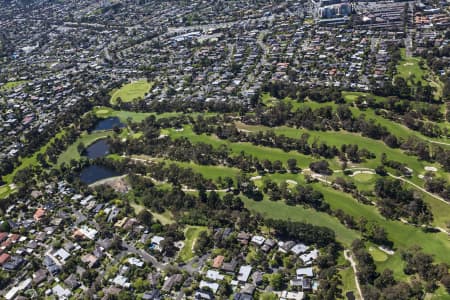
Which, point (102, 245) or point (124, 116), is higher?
point (124, 116)

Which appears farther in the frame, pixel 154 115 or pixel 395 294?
pixel 154 115

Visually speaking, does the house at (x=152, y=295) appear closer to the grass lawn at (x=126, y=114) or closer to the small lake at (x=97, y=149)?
the small lake at (x=97, y=149)

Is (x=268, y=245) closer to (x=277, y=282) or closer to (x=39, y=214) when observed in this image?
(x=277, y=282)

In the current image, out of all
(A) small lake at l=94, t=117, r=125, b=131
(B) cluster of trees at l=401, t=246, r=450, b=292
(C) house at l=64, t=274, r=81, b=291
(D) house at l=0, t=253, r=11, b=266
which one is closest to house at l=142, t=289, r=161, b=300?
(C) house at l=64, t=274, r=81, b=291

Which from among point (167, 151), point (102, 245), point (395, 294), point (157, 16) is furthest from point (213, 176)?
point (157, 16)

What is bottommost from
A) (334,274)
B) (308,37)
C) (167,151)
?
(334,274)

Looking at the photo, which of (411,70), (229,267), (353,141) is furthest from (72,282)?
(411,70)

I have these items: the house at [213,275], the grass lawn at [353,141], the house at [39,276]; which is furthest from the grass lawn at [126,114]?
the house at [213,275]

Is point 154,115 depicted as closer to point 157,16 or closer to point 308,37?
point 308,37

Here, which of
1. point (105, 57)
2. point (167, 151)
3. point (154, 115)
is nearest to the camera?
point (167, 151)
